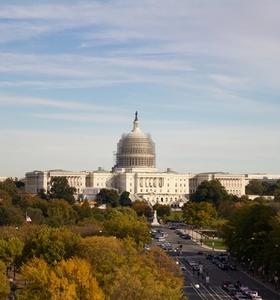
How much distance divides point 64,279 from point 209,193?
127 m

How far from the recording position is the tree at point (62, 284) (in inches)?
1484

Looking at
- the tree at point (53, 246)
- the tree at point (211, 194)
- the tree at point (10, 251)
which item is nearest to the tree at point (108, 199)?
the tree at point (211, 194)

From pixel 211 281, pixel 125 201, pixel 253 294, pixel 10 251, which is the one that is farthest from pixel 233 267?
pixel 125 201

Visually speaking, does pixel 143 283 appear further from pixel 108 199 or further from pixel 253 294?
pixel 108 199

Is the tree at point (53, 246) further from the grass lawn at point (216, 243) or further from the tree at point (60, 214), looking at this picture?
the grass lawn at point (216, 243)

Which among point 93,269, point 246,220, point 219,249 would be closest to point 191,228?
point 219,249

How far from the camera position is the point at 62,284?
3847 cm

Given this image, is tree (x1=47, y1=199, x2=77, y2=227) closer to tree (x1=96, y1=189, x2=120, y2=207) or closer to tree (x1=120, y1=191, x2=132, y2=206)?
tree (x1=96, y1=189, x2=120, y2=207)

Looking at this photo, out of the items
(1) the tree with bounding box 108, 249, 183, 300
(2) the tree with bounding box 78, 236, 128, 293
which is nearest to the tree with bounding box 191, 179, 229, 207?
(2) the tree with bounding box 78, 236, 128, 293

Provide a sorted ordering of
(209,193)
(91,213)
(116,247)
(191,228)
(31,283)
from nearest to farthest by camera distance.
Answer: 1. (31,283)
2. (116,247)
3. (91,213)
4. (191,228)
5. (209,193)

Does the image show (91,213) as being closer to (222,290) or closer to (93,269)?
(222,290)

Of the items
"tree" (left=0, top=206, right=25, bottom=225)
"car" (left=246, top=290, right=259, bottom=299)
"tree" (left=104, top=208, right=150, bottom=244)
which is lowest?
"car" (left=246, top=290, right=259, bottom=299)

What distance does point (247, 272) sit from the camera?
71062 mm

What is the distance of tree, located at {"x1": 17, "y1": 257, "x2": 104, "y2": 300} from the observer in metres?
37.7
